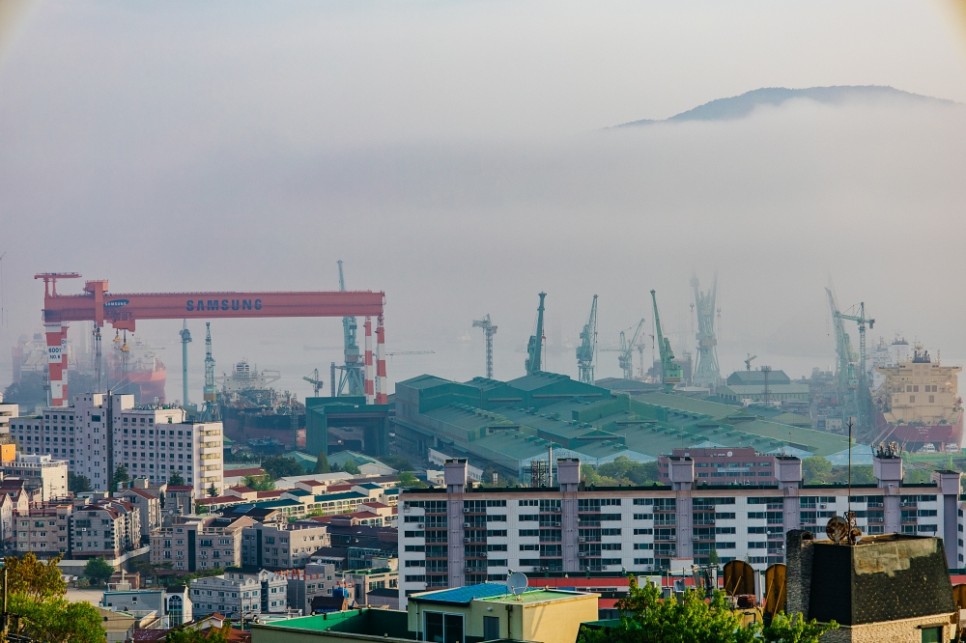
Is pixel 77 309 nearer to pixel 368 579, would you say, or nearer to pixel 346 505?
pixel 346 505

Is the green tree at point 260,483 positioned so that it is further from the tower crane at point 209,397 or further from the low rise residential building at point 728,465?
the tower crane at point 209,397

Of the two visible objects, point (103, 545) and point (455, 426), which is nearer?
point (103, 545)

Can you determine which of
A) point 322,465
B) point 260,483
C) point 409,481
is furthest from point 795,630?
point 322,465

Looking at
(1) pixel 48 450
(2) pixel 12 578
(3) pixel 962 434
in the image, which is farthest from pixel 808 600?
(3) pixel 962 434

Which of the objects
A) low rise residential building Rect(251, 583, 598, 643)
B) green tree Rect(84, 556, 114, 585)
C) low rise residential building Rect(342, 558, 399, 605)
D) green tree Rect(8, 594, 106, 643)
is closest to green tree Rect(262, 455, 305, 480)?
green tree Rect(84, 556, 114, 585)

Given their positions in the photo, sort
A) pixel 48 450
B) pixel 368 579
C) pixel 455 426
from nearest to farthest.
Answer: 1. pixel 368 579
2. pixel 48 450
3. pixel 455 426

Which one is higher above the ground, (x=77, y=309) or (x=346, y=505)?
(x=77, y=309)
